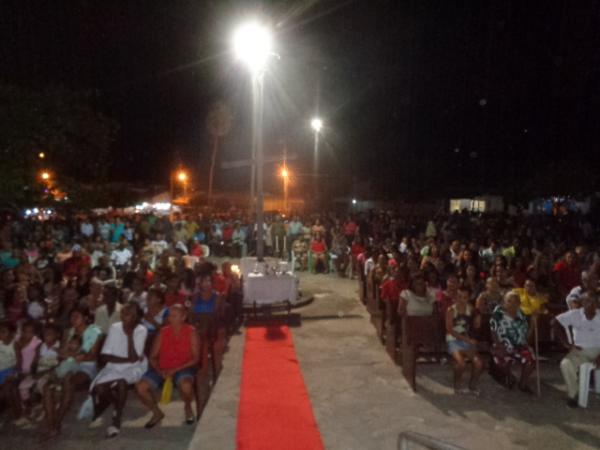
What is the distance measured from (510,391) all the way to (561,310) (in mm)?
2706

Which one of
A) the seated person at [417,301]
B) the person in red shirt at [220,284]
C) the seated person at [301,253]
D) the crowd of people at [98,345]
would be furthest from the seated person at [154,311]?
the seated person at [301,253]

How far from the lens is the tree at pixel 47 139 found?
1344 cm

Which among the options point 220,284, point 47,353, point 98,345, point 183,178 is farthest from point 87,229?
point 183,178

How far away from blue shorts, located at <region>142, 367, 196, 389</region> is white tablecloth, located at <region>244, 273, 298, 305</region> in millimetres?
5209

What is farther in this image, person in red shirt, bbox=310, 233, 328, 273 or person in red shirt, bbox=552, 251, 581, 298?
person in red shirt, bbox=310, 233, 328, 273

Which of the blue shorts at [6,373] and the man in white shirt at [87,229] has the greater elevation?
the man in white shirt at [87,229]

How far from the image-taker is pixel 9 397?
6.20 meters

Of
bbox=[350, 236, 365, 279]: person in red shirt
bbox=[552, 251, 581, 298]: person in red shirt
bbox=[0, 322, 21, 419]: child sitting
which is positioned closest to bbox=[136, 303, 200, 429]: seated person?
bbox=[0, 322, 21, 419]: child sitting

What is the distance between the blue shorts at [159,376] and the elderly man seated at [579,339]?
451cm

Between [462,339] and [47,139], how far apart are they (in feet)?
41.9

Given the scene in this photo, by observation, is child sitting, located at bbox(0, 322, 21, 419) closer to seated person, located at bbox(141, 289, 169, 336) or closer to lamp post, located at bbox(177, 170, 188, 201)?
seated person, located at bbox(141, 289, 169, 336)

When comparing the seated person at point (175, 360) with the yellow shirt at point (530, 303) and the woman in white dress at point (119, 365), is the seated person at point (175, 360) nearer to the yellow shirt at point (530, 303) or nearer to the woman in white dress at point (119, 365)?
the woman in white dress at point (119, 365)

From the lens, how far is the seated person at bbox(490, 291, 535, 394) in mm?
7082

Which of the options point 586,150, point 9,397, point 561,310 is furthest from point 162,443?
point 586,150
